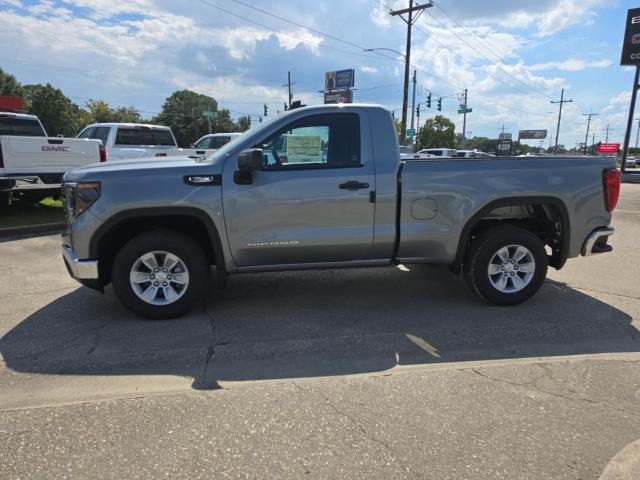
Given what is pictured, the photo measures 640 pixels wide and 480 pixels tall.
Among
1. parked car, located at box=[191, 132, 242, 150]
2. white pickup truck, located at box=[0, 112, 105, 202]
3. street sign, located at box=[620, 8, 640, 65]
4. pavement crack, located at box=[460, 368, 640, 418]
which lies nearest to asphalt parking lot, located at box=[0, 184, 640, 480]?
pavement crack, located at box=[460, 368, 640, 418]

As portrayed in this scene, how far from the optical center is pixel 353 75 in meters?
54.2

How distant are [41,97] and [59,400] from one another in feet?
255

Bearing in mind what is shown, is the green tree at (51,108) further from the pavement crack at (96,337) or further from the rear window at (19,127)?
the pavement crack at (96,337)

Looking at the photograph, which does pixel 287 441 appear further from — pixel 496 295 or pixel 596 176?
pixel 596 176

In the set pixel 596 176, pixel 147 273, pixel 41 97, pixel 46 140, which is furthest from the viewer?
pixel 41 97

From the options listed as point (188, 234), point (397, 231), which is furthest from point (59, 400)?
point (397, 231)

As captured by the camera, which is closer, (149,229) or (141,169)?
(141,169)

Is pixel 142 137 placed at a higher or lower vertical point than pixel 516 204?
higher

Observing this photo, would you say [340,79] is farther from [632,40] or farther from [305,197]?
[305,197]

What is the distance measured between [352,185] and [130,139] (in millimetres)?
9813

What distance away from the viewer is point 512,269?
4867 mm

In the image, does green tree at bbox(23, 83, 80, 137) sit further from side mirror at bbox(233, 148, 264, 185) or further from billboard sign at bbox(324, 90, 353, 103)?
side mirror at bbox(233, 148, 264, 185)

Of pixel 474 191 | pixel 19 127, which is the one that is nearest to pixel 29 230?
pixel 19 127

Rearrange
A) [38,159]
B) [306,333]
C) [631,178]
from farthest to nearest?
[631,178] → [38,159] → [306,333]
